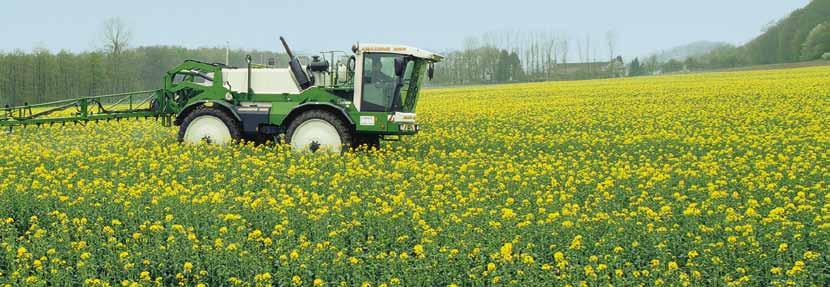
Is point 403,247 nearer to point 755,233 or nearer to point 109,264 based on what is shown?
point 109,264

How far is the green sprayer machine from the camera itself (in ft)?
49.9

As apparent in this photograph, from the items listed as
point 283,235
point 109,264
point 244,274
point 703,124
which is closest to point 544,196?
point 283,235

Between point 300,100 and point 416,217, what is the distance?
24.0 feet

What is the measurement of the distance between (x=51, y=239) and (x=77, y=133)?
45.0 ft

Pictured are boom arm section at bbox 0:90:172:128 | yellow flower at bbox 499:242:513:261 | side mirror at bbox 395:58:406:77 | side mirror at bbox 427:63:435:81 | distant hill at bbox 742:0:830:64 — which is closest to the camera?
yellow flower at bbox 499:242:513:261

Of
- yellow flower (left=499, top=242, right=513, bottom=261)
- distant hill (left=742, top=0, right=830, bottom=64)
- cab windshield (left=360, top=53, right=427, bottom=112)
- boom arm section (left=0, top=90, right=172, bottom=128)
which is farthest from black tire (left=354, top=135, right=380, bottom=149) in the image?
distant hill (left=742, top=0, right=830, bottom=64)

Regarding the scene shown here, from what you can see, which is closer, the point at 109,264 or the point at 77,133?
the point at 109,264

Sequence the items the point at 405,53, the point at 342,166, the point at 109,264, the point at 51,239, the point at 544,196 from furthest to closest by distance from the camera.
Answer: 1. the point at 405,53
2. the point at 342,166
3. the point at 544,196
4. the point at 51,239
5. the point at 109,264

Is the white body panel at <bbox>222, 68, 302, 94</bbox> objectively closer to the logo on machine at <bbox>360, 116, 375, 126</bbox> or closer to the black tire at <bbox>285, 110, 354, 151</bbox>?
the black tire at <bbox>285, 110, 354, 151</bbox>

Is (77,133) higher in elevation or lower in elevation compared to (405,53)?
lower

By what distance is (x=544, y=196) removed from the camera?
10523mm

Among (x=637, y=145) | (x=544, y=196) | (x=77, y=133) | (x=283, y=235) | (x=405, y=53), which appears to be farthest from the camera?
(x=77, y=133)

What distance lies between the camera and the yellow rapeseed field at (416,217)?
24.4 ft

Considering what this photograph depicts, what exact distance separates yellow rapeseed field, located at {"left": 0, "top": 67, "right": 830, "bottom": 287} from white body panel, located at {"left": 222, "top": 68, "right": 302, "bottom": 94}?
1232 millimetres
